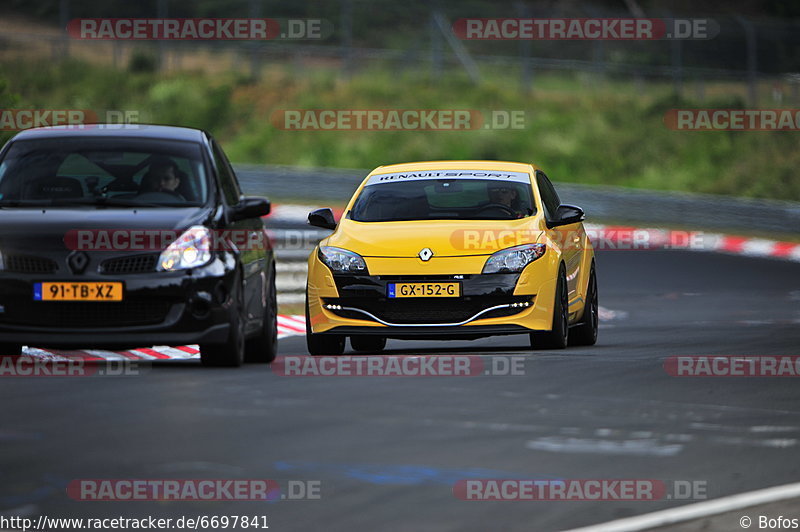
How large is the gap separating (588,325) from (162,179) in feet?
14.1

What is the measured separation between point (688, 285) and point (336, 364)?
1173 centimetres

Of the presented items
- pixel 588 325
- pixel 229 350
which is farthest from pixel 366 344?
pixel 229 350

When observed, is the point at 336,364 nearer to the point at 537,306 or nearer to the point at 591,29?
the point at 537,306

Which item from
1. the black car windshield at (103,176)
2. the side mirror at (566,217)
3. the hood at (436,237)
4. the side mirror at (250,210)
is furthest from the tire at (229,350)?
the side mirror at (566,217)

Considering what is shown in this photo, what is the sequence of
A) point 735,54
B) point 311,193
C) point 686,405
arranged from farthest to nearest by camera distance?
point 735,54, point 311,193, point 686,405

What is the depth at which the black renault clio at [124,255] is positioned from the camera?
1130 cm

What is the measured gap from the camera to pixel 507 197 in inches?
547

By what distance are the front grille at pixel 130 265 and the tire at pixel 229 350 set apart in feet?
2.21

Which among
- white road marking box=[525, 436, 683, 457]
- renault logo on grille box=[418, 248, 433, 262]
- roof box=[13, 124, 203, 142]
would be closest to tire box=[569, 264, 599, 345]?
renault logo on grille box=[418, 248, 433, 262]

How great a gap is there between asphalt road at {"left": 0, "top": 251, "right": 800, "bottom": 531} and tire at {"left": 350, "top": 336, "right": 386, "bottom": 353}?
1146 millimetres

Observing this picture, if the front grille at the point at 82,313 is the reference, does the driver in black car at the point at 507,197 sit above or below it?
above

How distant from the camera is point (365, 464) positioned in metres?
8.29

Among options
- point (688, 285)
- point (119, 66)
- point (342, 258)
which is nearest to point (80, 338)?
point (342, 258)

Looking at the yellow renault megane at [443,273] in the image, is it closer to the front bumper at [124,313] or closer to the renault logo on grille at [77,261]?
the front bumper at [124,313]
